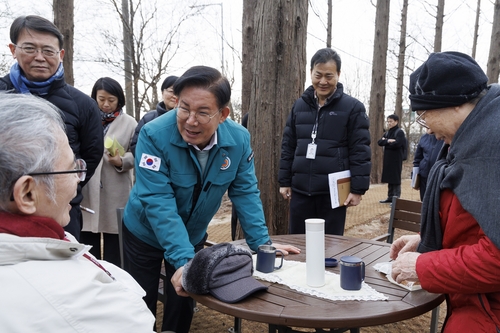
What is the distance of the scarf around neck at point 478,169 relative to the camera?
50.8 inches

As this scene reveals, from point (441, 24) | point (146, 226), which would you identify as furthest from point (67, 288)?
point (441, 24)

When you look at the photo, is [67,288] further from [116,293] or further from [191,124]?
[191,124]

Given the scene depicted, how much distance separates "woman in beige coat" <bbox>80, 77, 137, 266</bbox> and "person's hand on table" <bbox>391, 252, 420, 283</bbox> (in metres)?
2.48

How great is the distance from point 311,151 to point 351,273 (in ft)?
5.79

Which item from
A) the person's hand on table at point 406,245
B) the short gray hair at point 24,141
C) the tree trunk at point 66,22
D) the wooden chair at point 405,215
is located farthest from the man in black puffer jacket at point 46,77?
the tree trunk at point 66,22

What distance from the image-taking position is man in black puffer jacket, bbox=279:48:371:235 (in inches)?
124

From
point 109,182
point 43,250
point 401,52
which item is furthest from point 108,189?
point 401,52

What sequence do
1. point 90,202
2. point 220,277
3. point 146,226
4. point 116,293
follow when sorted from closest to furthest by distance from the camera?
point 116,293 < point 220,277 < point 146,226 < point 90,202

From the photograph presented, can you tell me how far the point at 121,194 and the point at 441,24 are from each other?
14187 millimetres

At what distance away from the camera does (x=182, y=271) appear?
5.38 ft

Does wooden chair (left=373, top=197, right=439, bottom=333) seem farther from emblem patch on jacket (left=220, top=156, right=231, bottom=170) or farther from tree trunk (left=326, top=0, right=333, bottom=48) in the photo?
tree trunk (left=326, top=0, right=333, bottom=48)

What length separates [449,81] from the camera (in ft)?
4.78

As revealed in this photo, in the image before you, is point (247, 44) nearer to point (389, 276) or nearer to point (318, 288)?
Answer: point (389, 276)

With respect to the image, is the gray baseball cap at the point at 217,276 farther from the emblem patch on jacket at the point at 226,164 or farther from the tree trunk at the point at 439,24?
the tree trunk at the point at 439,24
